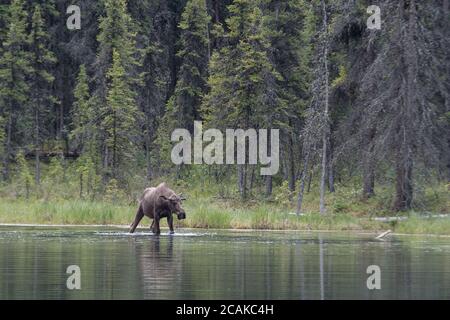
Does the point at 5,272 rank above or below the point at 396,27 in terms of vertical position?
below

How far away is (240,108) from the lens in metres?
49.2

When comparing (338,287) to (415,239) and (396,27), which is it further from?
(396,27)

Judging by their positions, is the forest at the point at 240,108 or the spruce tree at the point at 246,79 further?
the spruce tree at the point at 246,79

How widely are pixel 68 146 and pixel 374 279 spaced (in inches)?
1879

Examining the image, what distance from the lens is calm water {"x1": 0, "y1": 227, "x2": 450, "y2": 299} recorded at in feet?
57.5

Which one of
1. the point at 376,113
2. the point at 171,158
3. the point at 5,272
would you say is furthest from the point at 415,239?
the point at 171,158

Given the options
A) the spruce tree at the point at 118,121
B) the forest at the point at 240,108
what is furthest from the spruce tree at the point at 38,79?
the spruce tree at the point at 118,121

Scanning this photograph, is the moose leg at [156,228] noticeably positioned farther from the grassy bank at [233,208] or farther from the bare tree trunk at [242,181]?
the bare tree trunk at [242,181]

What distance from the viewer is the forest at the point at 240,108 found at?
39562 mm

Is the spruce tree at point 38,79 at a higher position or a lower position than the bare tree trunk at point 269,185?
higher

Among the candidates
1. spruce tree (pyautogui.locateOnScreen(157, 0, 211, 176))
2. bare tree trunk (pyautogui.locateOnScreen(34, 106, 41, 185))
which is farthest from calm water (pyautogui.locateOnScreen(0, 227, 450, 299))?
spruce tree (pyautogui.locateOnScreen(157, 0, 211, 176))

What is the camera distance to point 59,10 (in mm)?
67438

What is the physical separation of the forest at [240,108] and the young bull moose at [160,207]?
230 cm

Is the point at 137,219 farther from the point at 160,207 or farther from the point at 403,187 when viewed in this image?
the point at 403,187
